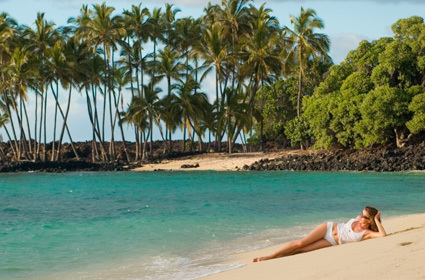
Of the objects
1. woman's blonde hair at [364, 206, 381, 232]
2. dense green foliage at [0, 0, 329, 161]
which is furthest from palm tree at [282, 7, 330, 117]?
woman's blonde hair at [364, 206, 381, 232]

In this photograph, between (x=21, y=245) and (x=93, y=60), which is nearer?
(x=21, y=245)

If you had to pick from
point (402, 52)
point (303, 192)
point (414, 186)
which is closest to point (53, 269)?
point (303, 192)

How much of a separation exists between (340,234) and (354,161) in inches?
1313

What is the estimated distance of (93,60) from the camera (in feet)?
188

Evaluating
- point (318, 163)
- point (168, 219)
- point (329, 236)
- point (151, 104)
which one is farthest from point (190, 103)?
point (329, 236)

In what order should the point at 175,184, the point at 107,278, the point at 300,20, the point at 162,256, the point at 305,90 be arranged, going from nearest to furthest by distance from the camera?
the point at 107,278
the point at 162,256
the point at 175,184
the point at 300,20
the point at 305,90

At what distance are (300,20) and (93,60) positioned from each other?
1772 cm

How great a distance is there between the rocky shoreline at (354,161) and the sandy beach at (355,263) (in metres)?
30.6

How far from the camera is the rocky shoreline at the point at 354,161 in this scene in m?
38.8

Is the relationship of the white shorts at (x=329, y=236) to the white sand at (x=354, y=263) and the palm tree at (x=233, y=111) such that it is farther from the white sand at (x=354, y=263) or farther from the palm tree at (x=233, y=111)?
the palm tree at (x=233, y=111)

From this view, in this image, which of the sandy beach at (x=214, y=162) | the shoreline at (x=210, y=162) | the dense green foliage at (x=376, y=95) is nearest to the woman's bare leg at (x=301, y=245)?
the dense green foliage at (x=376, y=95)

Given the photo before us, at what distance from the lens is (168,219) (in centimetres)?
1862

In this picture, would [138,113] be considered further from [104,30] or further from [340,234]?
[340,234]

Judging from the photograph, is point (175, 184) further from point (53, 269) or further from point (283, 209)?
point (53, 269)
